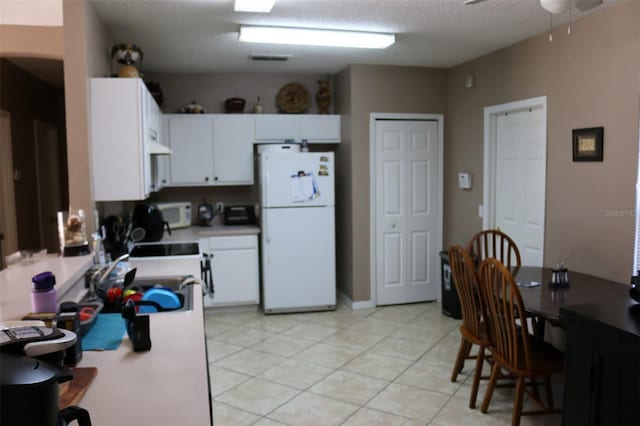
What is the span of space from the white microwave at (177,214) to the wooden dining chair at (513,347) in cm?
331

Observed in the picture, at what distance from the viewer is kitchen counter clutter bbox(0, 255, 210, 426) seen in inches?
54.7

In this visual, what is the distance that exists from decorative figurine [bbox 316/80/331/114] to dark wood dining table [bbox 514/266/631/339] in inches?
115

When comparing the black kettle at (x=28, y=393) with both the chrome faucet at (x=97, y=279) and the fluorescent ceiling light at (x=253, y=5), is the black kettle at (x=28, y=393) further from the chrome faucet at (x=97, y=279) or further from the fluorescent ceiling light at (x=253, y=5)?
the fluorescent ceiling light at (x=253, y=5)

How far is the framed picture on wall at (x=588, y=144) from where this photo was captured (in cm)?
347

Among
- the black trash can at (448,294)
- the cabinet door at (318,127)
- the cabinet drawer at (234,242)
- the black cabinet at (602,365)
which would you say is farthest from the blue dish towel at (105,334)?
the cabinet door at (318,127)

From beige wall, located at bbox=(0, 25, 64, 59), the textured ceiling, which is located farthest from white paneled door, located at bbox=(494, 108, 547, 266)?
beige wall, located at bbox=(0, 25, 64, 59)

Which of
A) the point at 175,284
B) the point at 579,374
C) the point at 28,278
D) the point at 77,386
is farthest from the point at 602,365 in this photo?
the point at 28,278

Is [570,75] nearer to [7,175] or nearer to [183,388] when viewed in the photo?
[183,388]

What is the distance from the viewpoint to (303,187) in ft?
16.9

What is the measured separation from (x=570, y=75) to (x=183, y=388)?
346 centimetres

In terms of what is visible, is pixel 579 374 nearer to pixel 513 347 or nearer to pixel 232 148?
pixel 513 347

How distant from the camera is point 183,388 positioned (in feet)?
5.04

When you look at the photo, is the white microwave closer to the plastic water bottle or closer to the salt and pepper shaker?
the plastic water bottle

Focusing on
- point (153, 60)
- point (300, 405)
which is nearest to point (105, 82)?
point (153, 60)
